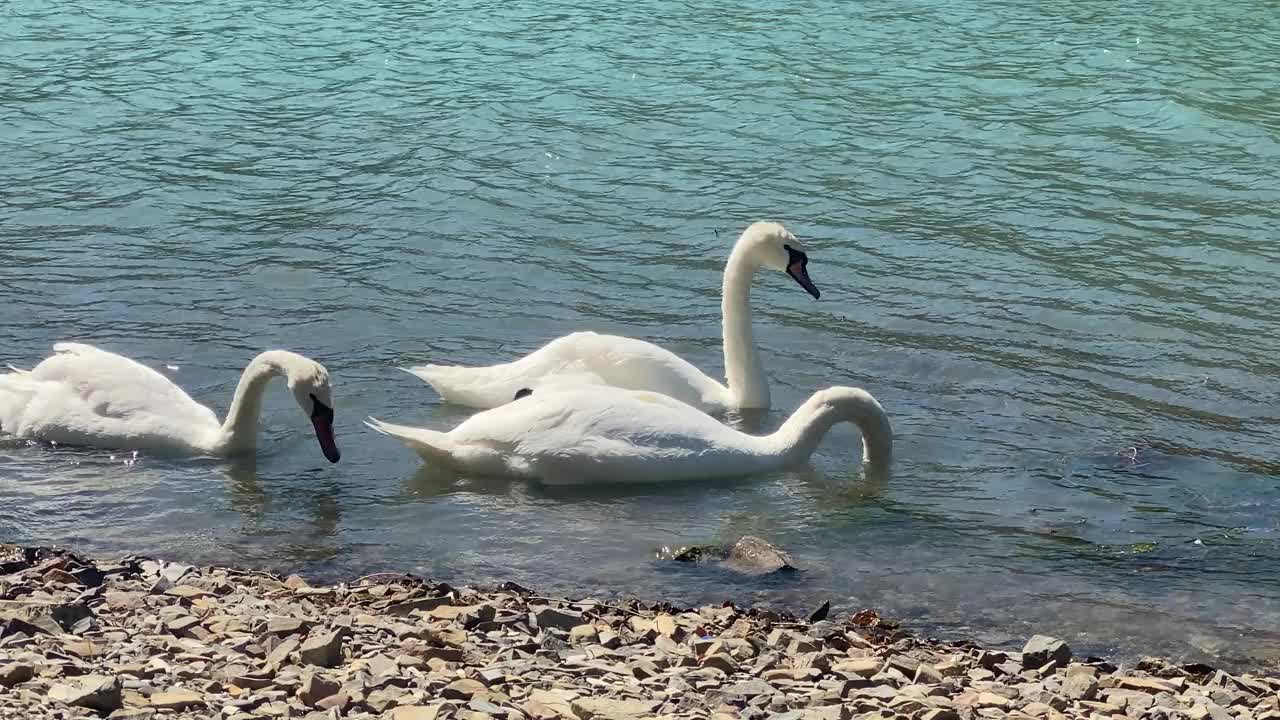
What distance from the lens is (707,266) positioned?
13641mm

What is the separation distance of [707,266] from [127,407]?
4.95 meters

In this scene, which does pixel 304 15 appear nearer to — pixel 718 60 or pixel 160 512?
pixel 718 60

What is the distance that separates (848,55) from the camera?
21.2 metres

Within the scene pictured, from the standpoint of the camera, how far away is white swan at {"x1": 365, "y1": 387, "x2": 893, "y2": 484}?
31.4 ft

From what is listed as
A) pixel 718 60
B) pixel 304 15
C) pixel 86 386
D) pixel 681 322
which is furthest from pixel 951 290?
pixel 304 15

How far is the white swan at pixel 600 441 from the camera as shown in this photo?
377 inches

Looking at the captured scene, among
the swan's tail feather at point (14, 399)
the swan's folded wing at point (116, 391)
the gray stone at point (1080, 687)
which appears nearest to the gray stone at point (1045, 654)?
the gray stone at point (1080, 687)

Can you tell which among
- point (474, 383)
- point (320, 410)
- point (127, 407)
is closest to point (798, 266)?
point (474, 383)

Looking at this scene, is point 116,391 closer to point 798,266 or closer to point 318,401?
point 318,401

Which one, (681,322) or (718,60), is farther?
(718,60)

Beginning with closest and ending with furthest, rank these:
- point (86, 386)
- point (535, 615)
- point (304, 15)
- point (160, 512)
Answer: point (535, 615) < point (160, 512) < point (86, 386) < point (304, 15)

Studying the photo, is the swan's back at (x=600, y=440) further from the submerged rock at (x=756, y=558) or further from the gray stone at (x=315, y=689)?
the gray stone at (x=315, y=689)

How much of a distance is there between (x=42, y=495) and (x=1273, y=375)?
7.21 m

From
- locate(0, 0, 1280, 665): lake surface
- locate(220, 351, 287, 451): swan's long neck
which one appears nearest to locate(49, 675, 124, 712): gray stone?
locate(0, 0, 1280, 665): lake surface
